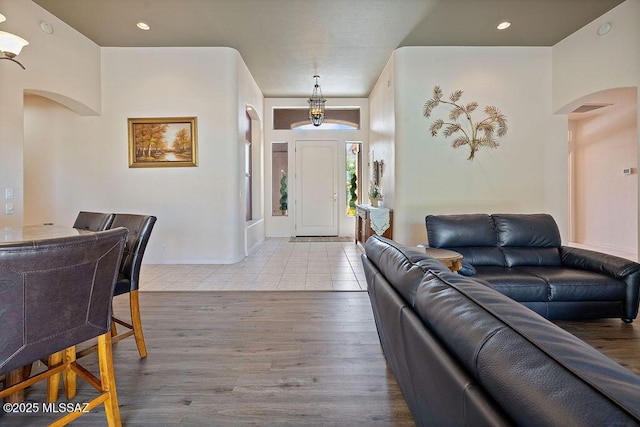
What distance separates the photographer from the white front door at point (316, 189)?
803 cm

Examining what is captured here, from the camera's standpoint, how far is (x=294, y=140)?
26.3 feet

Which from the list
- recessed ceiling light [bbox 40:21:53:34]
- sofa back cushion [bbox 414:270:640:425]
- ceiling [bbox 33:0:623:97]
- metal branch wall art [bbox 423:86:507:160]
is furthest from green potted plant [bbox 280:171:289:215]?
sofa back cushion [bbox 414:270:640:425]

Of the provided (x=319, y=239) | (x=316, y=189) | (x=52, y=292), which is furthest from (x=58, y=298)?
(x=316, y=189)

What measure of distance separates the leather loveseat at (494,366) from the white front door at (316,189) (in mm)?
6967

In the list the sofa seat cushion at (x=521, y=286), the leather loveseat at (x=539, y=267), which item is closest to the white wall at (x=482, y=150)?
the leather loveseat at (x=539, y=267)

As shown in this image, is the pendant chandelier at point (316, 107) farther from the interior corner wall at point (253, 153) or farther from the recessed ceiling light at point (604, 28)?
the recessed ceiling light at point (604, 28)

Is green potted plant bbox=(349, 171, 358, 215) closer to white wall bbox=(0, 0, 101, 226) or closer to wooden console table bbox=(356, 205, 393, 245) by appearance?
wooden console table bbox=(356, 205, 393, 245)

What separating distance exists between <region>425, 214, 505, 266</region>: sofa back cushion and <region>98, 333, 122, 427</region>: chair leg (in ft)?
9.02

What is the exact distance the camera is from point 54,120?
16.3ft

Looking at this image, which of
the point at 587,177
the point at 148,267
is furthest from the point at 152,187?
the point at 587,177

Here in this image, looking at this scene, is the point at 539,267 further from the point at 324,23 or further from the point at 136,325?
the point at 324,23

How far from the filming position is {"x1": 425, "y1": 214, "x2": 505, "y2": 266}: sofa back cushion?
304 centimetres

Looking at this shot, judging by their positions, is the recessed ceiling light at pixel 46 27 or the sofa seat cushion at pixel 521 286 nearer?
the sofa seat cushion at pixel 521 286

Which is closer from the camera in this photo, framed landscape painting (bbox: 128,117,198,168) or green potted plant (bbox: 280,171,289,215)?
framed landscape painting (bbox: 128,117,198,168)
